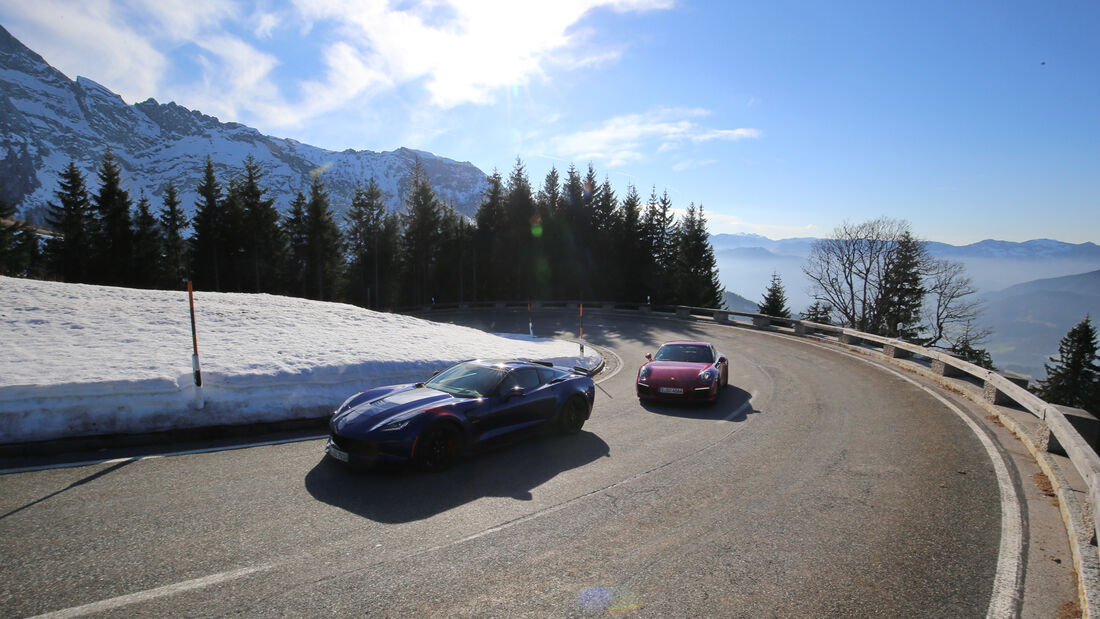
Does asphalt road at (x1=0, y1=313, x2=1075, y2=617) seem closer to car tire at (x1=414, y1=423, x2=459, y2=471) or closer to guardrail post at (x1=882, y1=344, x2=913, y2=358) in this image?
car tire at (x1=414, y1=423, x2=459, y2=471)

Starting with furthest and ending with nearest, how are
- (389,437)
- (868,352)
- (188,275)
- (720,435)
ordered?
(188,275), (868,352), (720,435), (389,437)

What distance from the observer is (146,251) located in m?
37.2

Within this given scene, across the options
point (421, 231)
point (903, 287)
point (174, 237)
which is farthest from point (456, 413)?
point (174, 237)

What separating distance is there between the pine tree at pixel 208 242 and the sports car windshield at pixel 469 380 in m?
39.2

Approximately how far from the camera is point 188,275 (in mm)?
40688

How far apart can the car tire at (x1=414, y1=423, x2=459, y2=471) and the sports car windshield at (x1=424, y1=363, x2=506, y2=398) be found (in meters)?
0.72

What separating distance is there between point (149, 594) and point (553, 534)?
3.21 metres

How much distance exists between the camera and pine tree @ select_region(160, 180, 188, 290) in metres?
41.2

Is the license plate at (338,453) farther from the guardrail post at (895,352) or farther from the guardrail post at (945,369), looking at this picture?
the guardrail post at (895,352)

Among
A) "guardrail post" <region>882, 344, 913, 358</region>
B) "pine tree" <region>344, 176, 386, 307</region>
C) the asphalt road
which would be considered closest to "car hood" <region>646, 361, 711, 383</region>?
the asphalt road

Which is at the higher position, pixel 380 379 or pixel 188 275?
pixel 188 275

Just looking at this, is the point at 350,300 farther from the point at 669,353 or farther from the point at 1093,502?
the point at 1093,502

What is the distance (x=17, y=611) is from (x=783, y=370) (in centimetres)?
1658

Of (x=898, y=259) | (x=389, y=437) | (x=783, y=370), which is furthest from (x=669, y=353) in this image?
(x=898, y=259)
